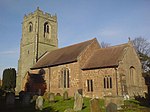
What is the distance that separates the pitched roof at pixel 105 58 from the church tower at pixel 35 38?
1433cm

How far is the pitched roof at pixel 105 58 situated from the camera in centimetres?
2587

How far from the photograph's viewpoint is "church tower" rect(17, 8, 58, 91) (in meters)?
40.7

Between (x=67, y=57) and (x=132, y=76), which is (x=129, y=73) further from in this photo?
(x=67, y=57)

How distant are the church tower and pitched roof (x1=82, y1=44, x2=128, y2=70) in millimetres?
14331

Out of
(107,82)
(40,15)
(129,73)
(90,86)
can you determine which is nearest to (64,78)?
(90,86)

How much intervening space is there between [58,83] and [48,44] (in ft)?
46.4

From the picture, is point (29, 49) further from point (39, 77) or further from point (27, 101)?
point (27, 101)

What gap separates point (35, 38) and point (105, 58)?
18.7 metres

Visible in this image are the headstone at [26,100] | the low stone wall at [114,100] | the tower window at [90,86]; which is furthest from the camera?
the tower window at [90,86]

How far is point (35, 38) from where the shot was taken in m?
40.8

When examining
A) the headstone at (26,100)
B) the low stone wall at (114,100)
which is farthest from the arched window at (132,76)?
the headstone at (26,100)

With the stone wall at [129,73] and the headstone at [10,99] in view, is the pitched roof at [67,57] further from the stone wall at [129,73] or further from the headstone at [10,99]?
the headstone at [10,99]

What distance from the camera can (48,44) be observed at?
43.0 meters

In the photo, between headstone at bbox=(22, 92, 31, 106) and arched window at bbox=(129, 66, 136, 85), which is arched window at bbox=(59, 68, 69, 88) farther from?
arched window at bbox=(129, 66, 136, 85)
